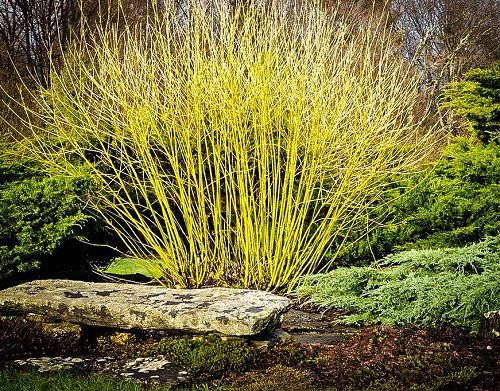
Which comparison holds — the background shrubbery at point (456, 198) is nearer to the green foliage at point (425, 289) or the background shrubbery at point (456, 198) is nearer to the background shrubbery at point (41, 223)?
the green foliage at point (425, 289)

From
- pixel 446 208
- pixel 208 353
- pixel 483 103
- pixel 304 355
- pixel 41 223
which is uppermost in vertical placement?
pixel 483 103

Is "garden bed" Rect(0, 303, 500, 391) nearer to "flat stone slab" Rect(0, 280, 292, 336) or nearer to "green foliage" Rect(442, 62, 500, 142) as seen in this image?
"flat stone slab" Rect(0, 280, 292, 336)

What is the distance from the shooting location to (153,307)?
423 centimetres

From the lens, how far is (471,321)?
426cm

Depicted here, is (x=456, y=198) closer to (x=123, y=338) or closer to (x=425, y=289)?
(x=425, y=289)

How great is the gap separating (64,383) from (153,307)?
1077 millimetres

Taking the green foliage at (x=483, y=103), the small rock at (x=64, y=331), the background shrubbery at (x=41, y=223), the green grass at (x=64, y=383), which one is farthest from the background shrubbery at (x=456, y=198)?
the green grass at (x=64, y=383)

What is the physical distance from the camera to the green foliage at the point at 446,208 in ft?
20.0

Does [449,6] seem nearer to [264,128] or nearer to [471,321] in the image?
[264,128]

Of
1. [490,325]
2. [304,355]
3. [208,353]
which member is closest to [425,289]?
[490,325]

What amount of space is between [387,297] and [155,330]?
178cm

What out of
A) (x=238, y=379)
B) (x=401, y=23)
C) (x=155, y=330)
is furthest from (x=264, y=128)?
(x=401, y=23)

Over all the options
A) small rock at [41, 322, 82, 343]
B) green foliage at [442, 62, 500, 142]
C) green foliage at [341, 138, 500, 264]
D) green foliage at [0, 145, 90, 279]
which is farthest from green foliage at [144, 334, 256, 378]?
green foliage at [442, 62, 500, 142]

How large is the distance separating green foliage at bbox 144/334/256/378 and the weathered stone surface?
4.98 ft
